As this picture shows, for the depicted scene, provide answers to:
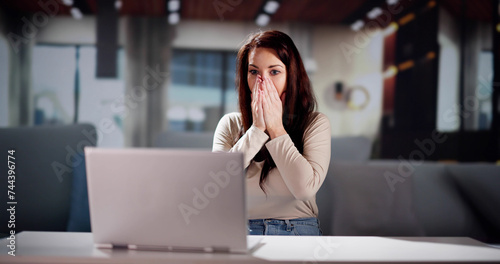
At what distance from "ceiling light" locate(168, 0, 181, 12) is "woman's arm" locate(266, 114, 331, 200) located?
3.76 meters

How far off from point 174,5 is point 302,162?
3944 millimetres

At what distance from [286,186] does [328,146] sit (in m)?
0.20

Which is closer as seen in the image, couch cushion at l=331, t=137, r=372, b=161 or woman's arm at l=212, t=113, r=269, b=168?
woman's arm at l=212, t=113, r=269, b=168

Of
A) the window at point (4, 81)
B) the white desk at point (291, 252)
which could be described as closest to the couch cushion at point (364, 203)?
the white desk at point (291, 252)

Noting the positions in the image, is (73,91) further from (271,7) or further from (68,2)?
(271,7)

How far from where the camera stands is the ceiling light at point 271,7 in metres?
4.96

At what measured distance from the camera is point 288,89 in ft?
5.61

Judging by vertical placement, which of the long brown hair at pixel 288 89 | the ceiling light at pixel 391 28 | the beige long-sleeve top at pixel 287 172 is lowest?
the beige long-sleeve top at pixel 287 172

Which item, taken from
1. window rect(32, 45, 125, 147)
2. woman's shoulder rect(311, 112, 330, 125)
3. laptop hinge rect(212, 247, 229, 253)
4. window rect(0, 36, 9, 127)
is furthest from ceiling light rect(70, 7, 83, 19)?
laptop hinge rect(212, 247, 229, 253)

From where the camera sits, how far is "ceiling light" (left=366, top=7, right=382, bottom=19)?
5023 millimetres

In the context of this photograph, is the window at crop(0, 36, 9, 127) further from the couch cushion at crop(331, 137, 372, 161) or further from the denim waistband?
the denim waistband

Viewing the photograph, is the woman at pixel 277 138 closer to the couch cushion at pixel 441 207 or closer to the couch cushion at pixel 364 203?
the couch cushion at pixel 364 203

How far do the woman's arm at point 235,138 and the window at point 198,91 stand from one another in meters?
3.37

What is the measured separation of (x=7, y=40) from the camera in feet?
16.4
